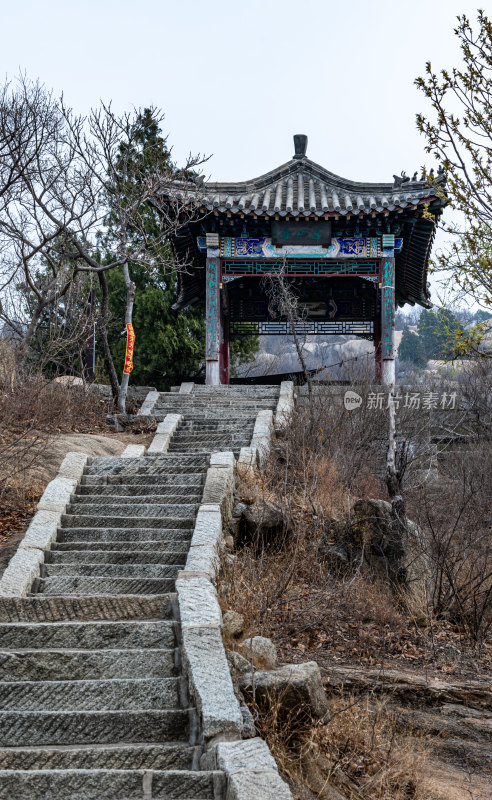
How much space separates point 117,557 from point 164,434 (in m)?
4.40

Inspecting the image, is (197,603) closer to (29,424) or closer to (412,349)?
(29,424)

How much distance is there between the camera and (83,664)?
532 centimetres

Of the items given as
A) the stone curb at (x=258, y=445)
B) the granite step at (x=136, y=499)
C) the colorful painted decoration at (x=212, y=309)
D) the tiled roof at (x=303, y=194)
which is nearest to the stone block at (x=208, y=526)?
the granite step at (x=136, y=499)

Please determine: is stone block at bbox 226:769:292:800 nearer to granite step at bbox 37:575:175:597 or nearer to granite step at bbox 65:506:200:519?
granite step at bbox 37:575:175:597

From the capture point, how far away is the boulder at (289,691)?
16.1 ft

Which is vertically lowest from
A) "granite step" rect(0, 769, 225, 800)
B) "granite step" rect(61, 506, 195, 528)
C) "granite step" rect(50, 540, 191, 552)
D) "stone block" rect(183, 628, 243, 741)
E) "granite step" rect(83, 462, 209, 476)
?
"granite step" rect(0, 769, 225, 800)

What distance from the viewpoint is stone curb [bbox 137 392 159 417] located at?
44.6ft

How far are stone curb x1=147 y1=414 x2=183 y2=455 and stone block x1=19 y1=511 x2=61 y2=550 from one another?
2963mm

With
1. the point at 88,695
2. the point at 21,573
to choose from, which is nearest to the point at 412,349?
the point at 21,573

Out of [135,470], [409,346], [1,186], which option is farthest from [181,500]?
[409,346]

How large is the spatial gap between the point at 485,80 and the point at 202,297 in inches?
584

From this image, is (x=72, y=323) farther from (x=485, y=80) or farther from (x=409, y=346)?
(x=409, y=346)

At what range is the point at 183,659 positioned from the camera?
16.9 feet

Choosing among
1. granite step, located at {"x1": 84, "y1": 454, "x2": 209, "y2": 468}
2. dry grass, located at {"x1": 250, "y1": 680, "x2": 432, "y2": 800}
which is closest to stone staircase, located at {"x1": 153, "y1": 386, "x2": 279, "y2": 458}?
granite step, located at {"x1": 84, "y1": 454, "x2": 209, "y2": 468}
